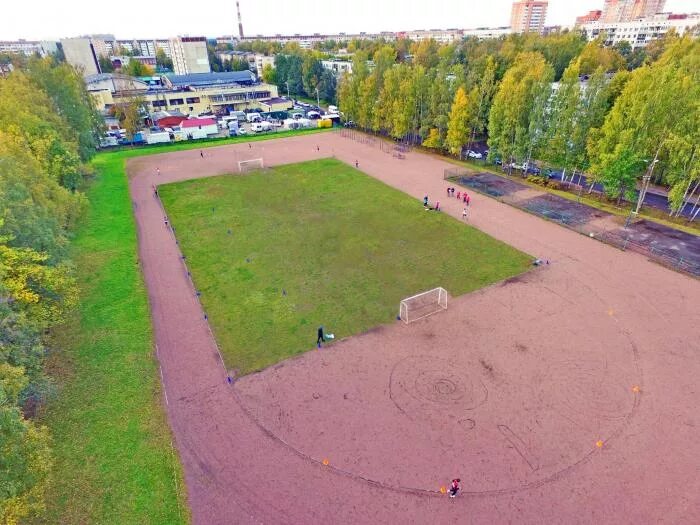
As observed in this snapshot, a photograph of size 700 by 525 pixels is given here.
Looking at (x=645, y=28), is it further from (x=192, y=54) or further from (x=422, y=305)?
(x=422, y=305)

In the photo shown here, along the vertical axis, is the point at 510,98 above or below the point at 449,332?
above

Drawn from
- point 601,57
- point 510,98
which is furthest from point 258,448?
point 601,57

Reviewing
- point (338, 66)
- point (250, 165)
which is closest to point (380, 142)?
point (250, 165)

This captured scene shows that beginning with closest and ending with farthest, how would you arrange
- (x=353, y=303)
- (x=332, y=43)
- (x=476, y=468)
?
(x=476, y=468) → (x=353, y=303) → (x=332, y=43)

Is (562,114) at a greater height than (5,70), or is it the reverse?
(5,70)

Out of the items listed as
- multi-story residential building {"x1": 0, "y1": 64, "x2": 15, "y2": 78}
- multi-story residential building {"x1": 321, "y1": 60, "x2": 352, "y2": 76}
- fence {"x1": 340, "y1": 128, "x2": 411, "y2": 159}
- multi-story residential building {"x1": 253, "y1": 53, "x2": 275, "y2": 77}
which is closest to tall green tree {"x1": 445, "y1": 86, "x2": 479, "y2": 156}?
fence {"x1": 340, "y1": 128, "x2": 411, "y2": 159}

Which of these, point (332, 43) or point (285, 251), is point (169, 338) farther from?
point (332, 43)

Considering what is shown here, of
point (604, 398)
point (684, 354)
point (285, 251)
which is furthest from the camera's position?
point (285, 251)

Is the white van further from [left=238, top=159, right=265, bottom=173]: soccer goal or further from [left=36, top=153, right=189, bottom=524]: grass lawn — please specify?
[left=36, top=153, right=189, bottom=524]: grass lawn
